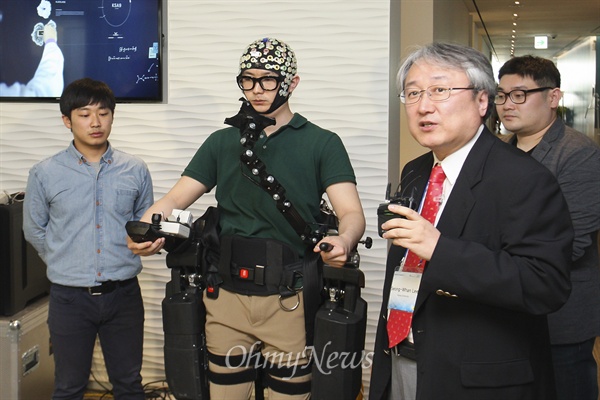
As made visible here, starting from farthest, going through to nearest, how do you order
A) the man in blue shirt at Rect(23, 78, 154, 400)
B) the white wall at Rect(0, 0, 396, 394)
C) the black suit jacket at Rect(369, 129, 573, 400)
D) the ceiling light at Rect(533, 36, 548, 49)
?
1. the ceiling light at Rect(533, 36, 548, 49)
2. the white wall at Rect(0, 0, 396, 394)
3. the man in blue shirt at Rect(23, 78, 154, 400)
4. the black suit jacket at Rect(369, 129, 573, 400)

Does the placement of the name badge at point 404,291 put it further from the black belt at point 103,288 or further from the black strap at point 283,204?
the black belt at point 103,288

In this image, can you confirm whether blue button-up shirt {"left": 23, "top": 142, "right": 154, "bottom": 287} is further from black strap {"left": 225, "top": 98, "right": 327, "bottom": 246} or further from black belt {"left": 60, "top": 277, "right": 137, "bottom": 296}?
black strap {"left": 225, "top": 98, "right": 327, "bottom": 246}

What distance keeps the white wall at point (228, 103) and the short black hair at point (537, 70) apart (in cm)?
113

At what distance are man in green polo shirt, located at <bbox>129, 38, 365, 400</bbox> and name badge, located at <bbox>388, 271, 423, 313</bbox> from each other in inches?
16.5

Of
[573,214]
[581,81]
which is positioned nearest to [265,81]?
[573,214]

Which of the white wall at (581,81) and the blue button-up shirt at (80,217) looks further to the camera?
the white wall at (581,81)

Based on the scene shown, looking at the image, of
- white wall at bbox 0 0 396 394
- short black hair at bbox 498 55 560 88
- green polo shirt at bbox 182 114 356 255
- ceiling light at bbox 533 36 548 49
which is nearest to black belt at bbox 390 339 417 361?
green polo shirt at bbox 182 114 356 255

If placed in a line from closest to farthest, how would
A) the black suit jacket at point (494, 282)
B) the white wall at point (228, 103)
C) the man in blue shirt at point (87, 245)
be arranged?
the black suit jacket at point (494, 282) < the man in blue shirt at point (87, 245) < the white wall at point (228, 103)

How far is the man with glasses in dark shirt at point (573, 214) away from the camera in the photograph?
86.5 inches

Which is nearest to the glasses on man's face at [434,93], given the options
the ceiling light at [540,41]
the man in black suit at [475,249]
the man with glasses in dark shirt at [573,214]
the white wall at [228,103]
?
the man in black suit at [475,249]

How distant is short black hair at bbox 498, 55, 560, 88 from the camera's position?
2395 mm

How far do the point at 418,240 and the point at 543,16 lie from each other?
12525 millimetres

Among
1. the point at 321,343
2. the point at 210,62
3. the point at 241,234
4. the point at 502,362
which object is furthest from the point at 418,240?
the point at 210,62

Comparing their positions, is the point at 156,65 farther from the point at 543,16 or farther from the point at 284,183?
the point at 543,16
